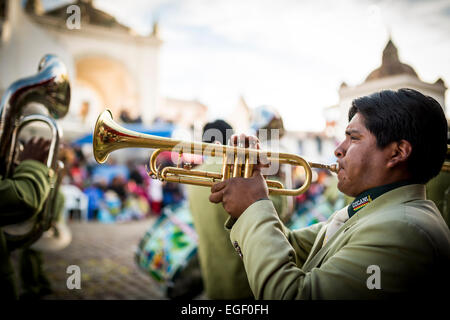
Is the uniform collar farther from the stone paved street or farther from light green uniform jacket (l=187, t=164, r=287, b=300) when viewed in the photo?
the stone paved street

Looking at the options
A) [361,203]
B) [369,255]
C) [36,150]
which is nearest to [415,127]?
[361,203]

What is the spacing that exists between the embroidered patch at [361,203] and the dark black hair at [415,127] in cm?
21

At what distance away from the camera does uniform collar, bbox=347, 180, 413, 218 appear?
1.36 metres

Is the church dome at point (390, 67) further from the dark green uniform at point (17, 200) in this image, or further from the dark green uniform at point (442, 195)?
the dark green uniform at point (17, 200)

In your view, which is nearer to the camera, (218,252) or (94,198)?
(218,252)

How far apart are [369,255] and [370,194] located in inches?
14.0

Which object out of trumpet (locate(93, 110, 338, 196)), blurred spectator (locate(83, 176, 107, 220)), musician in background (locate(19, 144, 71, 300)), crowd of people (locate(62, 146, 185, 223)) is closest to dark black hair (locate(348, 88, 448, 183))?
trumpet (locate(93, 110, 338, 196))

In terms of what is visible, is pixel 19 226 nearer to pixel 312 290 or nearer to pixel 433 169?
pixel 312 290

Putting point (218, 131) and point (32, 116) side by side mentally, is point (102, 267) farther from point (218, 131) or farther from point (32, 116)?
point (218, 131)

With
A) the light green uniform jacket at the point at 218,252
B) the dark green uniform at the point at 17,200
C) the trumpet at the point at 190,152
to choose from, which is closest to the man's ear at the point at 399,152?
the trumpet at the point at 190,152

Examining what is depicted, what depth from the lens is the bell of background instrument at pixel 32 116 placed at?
2.40 m

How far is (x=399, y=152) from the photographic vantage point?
135 cm

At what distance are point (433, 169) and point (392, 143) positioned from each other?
0.22 meters

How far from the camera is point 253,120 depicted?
366 centimetres
